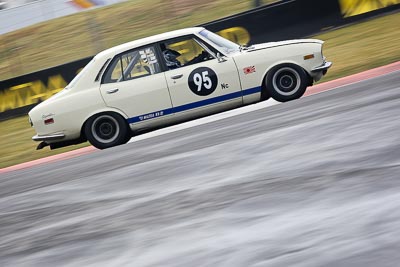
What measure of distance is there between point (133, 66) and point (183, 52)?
2.46 ft

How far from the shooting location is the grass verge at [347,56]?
15294mm

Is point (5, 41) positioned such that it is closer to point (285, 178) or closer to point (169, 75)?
point (169, 75)

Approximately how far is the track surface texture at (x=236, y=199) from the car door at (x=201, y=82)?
1.00 m

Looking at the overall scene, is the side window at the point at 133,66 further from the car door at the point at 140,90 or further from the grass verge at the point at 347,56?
the grass verge at the point at 347,56

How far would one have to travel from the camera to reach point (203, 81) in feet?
39.4

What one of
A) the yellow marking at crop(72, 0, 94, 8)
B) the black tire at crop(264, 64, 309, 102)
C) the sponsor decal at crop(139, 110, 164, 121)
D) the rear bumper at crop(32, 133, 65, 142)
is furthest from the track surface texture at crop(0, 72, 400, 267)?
the yellow marking at crop(72, 0, 94, 8)

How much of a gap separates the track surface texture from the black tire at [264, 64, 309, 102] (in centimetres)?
98

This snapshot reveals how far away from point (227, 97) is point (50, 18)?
15.0m

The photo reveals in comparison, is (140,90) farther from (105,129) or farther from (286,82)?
(286,82)

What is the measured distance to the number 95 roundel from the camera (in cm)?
1202

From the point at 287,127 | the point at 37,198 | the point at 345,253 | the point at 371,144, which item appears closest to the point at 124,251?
the point at 345,253

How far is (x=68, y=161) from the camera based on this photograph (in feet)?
40.0

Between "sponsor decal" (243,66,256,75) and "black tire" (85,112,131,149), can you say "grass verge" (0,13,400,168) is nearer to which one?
"black tire" (85,112,131,149)

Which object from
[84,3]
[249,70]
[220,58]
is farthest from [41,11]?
[249,70]
